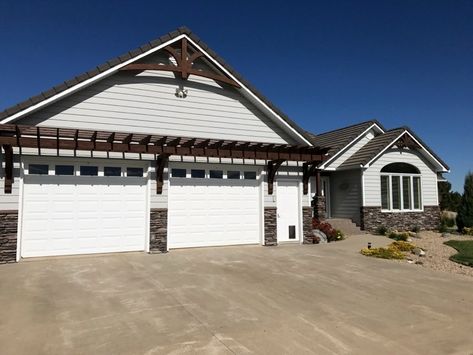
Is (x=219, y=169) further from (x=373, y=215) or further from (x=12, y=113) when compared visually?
(x=373, y=215)

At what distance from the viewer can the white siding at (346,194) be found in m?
19.1

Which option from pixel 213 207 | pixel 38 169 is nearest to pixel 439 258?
pixel 213 207

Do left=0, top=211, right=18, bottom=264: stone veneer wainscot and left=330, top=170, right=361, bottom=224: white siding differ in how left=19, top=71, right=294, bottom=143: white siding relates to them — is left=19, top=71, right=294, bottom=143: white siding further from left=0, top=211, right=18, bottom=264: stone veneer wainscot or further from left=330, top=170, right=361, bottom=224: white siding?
left=330, top=170, right=361, bottom=224: white siding

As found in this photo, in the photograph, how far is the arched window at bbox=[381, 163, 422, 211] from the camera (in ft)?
64.4

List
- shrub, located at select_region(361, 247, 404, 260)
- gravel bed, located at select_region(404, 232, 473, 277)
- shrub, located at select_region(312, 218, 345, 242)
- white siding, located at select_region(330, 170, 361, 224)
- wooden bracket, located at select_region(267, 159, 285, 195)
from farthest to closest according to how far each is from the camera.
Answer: white siding, located at select_region(330, 170, 361, 224) < shrub, located at select_region(312, 218, 345, 242) < wooden bracket, located at select_region(267, 159, 285, 195) < shrub, located at select_region(361, 247, 404, 260) < gravel bed, located at select_region(404, 232, 473, 277)

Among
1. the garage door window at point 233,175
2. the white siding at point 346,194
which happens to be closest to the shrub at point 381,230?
the white siding at point 346,194

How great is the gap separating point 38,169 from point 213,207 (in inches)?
219

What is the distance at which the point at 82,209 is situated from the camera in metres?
10.9

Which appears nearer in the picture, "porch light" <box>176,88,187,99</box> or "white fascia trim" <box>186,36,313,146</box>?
"porch light" <box>176,88,187,99</box>

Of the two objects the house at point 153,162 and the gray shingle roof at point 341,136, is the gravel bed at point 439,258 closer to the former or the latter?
the house at point 153,162

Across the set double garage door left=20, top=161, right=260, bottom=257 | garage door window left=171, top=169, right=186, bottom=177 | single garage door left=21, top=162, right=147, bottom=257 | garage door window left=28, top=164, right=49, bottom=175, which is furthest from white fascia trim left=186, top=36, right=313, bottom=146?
garage door window left=28, top=164, right=49, bottom=175

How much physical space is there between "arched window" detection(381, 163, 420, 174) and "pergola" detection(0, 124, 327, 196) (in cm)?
778

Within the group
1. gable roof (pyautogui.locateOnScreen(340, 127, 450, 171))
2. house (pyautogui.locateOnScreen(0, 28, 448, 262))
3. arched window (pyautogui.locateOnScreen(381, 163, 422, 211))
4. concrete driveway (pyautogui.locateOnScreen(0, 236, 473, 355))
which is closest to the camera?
concrete driveway (pyautogui.locateOnScreen(0, 236, 473, 355))

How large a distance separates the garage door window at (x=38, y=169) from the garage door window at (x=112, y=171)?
161cm
